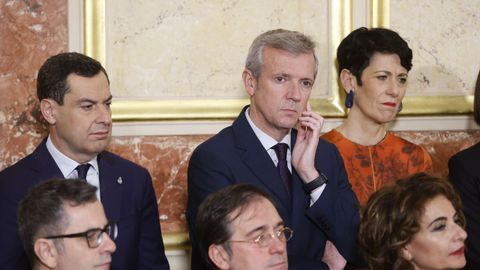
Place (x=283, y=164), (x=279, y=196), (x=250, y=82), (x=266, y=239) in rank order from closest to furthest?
(x=266, y=239) < (x=279, y=196) < (x=283, y=164) < (x=250, y=82)

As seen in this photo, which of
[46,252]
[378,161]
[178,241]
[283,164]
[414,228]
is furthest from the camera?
[178,241]

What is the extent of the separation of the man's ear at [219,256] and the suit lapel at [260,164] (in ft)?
1.71

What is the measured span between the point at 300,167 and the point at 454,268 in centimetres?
77

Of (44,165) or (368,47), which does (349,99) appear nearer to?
(368,47)

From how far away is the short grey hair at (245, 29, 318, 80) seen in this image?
413cm

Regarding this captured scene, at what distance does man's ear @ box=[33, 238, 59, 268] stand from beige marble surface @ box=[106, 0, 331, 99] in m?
1.71

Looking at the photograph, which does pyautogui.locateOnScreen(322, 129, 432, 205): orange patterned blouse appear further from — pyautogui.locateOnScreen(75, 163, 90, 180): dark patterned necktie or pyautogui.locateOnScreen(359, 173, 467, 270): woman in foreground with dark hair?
pyautogui.locateOnScreen(75, 163, 90, 180): dark patterned necktie

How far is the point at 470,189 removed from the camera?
14.7ft

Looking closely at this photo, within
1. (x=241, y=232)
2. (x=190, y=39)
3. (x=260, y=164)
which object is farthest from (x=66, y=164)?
(x=190, y=39)

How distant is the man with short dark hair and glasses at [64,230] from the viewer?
3.29m

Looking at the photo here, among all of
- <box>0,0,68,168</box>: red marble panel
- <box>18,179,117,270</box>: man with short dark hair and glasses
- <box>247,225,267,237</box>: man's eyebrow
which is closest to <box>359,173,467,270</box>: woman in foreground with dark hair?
<box>247,225,267,237</box>: man's eyebrow

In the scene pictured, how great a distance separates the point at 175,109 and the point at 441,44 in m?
1.52

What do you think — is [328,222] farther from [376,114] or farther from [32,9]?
[32,9]

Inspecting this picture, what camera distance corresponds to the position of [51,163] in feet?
13.4
